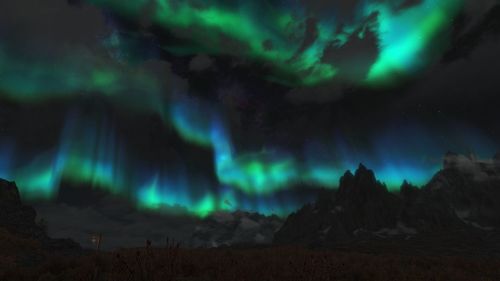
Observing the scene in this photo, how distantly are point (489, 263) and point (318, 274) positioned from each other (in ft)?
41.2

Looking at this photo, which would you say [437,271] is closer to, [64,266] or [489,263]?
[489,263]

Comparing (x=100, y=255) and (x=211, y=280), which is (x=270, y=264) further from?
(x=100, y=255)

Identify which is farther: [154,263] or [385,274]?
[385,274]

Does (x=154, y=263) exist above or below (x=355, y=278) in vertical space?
above

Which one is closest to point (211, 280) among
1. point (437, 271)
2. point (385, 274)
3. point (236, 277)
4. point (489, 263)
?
point (236, 277)

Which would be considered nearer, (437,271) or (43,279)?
(43,279)

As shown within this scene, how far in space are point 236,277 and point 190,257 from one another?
3.98 m

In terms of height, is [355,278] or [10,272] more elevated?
[10,272]

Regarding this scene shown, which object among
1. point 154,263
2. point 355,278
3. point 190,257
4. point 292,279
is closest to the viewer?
point 292,279

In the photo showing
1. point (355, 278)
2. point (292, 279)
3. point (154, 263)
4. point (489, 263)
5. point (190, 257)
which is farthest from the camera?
point (489, 263)

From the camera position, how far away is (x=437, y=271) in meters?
17.1

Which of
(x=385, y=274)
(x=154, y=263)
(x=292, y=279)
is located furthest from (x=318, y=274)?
(x=154, y=263)

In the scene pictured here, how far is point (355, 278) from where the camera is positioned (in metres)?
15.2

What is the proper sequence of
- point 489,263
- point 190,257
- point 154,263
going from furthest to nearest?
point 489,263, point 190,257, point 154,263
